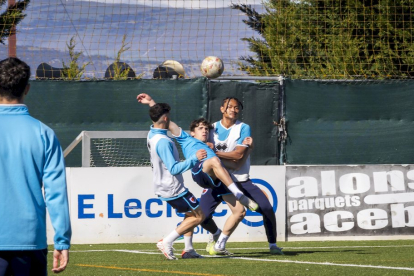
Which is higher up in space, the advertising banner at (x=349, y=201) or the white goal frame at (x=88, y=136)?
the white goal frame at (x=88, y=136)

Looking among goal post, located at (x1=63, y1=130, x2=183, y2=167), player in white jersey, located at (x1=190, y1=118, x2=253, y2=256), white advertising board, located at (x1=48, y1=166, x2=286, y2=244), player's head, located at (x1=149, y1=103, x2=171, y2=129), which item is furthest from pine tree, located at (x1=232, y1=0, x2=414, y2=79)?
player's head, located at (x1=149, y1=103, x2=171, y2=129)

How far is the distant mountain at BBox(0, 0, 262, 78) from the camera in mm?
14992

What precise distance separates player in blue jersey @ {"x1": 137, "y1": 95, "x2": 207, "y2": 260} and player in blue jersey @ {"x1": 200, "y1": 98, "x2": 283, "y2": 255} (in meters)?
0.51

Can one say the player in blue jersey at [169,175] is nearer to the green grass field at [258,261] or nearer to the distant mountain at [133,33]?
the green grass field at [258,261]

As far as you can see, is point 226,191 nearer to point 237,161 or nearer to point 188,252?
point 237,161

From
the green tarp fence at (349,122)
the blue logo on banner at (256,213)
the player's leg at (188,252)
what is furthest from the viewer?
the green tarp fence at (349,122)

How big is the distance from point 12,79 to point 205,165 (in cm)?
584

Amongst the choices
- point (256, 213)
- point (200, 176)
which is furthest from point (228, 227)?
point (256, 213)

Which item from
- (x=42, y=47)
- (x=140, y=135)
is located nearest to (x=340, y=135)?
(x=140, y=135)

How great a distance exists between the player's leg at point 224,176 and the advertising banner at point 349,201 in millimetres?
3238

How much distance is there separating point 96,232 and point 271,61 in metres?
8.33

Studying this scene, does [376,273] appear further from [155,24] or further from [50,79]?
[155,24]

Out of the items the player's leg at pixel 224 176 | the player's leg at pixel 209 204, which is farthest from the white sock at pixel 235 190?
the player's leg at pixel 209 204

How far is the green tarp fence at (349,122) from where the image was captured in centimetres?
1338
